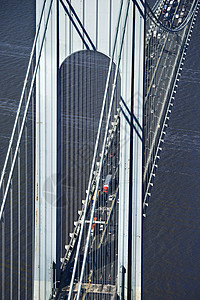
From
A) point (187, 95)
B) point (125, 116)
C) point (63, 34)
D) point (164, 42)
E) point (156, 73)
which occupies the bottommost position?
point (125, 116)

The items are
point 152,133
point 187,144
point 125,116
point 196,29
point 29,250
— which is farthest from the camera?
point 196,29

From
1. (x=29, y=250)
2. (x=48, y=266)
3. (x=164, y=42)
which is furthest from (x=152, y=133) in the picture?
(x=29, y=250)

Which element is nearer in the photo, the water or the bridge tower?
the bridge tower

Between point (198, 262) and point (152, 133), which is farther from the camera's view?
point (198, 262)

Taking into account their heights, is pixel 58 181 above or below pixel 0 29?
below

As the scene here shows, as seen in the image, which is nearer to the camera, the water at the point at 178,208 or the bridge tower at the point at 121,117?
the bridge tower at the point at 121,117

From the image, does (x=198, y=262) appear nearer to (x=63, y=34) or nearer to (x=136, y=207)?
(x=136, y=207)

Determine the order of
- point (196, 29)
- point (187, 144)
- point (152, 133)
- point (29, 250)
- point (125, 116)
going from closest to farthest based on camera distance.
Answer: point (125, 116) → point (152, 133) → point (29, 250) → point (187, 144) → point (196, 29)

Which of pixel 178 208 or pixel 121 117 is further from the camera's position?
pixel 178 208
